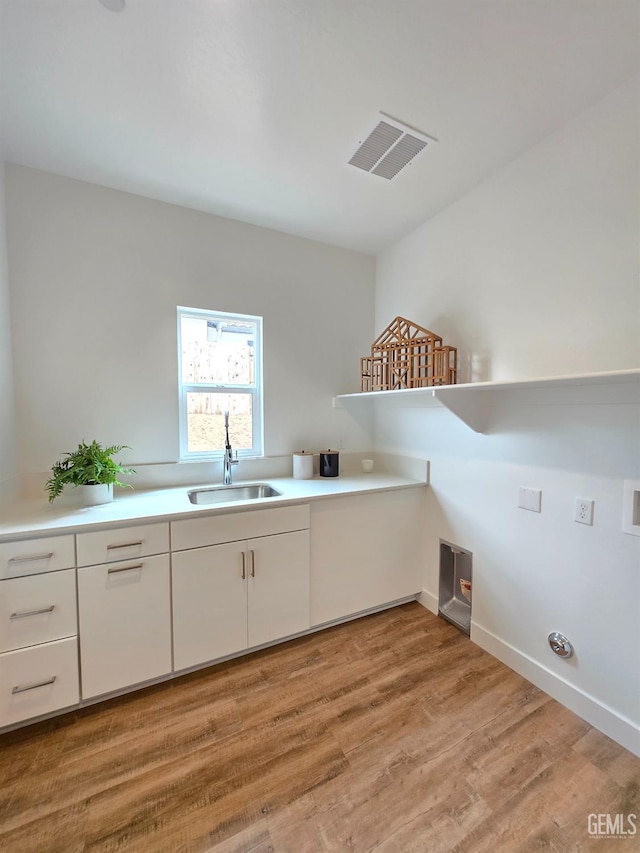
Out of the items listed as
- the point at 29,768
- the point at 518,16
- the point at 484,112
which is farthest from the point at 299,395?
the point at 29,768

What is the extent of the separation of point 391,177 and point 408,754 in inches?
108

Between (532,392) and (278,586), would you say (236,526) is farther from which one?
(532,392)

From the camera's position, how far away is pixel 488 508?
6.41ft

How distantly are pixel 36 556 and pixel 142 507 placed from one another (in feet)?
1.45

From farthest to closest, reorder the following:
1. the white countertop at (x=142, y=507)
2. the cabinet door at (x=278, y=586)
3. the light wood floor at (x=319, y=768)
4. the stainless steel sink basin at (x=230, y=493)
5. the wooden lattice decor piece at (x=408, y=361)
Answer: the stainless steel sink basin at (x=230, y=493) → the wooden lattice decor piece at (x=408, y=361) → the cabinet door at (x=278, y=586) → the white countertop at (x=142, y=507) → the light wood floor at (x=319, y=768)

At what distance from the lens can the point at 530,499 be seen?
5.65 ft

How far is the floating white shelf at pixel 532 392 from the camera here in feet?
4.06

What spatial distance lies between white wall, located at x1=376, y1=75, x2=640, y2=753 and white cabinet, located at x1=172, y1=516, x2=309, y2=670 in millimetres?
1052

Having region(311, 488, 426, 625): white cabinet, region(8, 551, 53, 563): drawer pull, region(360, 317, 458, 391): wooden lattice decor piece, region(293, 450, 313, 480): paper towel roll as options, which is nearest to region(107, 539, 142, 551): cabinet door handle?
region(8, 551, 53, 563): drawer pull

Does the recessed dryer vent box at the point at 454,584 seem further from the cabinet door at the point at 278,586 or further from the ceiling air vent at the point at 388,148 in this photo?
the ceiling air vent at the point at 388,148

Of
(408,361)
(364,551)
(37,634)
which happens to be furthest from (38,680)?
(408,361)

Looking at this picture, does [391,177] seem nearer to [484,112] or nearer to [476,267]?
[484,112]

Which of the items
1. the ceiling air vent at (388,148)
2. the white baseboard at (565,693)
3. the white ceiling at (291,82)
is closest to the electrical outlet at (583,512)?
the white baseboard at (565,693)

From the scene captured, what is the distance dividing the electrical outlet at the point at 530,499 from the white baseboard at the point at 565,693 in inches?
30.4
